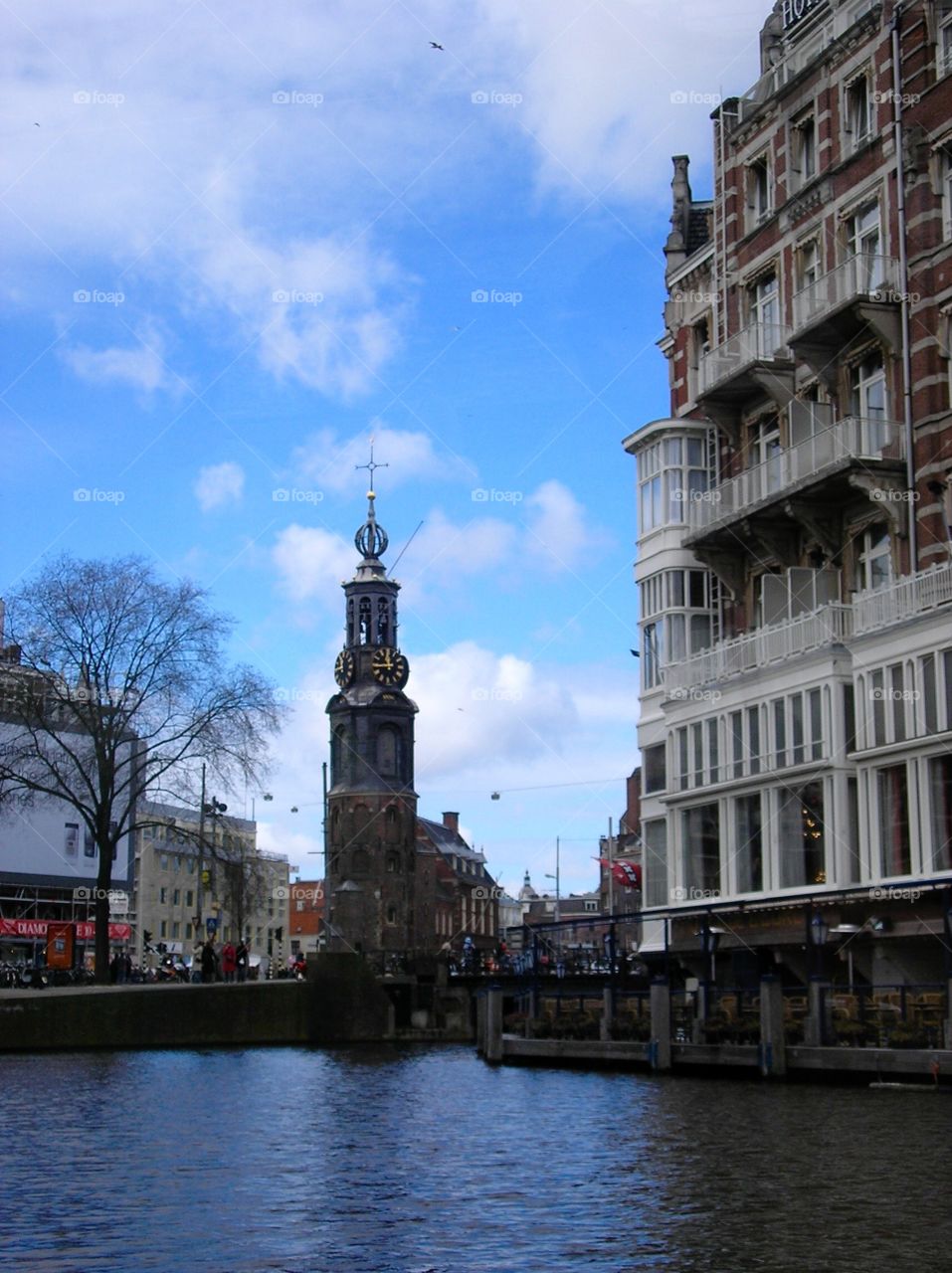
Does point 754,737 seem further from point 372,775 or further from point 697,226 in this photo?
point 372,775

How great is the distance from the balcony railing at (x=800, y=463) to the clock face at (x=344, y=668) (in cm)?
9541

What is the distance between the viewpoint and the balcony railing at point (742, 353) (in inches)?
1812

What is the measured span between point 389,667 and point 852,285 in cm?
10320

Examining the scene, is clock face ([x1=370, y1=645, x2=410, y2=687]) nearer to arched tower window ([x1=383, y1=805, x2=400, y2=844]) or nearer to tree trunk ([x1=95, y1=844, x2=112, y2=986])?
arched tower window ([x1=383, y1=805, x2=400, y2=844])

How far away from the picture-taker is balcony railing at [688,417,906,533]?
41438 millimetres

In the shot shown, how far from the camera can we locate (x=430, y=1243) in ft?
48.9

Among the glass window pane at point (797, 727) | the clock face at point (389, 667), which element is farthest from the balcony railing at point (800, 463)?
the clock face at point (389, 667)

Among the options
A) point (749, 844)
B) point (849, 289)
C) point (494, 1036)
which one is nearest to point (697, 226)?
point (849, 289)

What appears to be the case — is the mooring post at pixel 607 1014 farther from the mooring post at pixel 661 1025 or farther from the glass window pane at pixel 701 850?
the glass window pane at pixel 701 850

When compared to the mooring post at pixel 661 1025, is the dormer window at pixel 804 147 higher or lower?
higher

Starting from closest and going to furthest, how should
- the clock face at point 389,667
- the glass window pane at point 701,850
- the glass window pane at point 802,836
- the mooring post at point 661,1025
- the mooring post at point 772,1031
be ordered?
the mooring post at point 772,1031, the mooring post at point 661,1025, the glass window pane at point 802,836, the glass window pane at point 701,850, the clock face at point 389,667

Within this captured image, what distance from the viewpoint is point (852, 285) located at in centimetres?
4209

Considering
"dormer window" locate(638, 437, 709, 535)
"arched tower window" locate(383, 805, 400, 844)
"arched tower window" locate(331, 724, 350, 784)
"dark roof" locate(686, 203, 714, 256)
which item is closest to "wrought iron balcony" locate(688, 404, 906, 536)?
"dormer window" locate(638, 437, 709, 535)

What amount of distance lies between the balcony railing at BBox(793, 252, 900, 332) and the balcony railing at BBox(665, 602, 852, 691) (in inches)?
285
